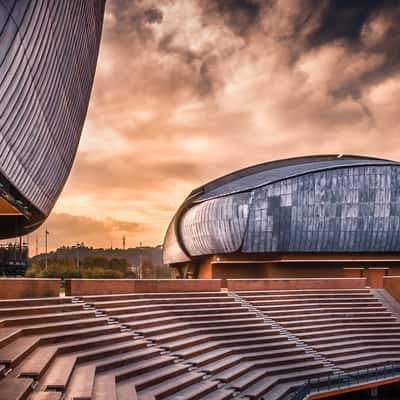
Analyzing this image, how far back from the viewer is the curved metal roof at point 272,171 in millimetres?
43844

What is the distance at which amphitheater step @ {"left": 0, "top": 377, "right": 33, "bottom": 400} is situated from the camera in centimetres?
773

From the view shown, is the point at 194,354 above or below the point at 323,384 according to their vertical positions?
above

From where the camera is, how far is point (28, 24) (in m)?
13.7

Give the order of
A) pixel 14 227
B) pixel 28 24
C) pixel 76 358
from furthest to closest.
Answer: pixel 14 227, pixel 28 24, pixel 76 358

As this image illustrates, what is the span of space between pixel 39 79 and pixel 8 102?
2.31 m

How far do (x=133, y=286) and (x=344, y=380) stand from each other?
330 inches

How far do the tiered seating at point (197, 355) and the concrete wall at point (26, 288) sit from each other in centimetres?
140

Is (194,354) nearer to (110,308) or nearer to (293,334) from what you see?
(110,308)

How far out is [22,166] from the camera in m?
20.3

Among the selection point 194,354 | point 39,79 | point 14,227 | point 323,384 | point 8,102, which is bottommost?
point 323,384

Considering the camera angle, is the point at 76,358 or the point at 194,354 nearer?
the point at 76,358

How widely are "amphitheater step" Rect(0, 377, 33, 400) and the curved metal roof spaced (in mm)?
36350

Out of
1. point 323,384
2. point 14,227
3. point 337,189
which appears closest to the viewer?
point 323,384

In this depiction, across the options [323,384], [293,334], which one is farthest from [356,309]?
[323,384]
